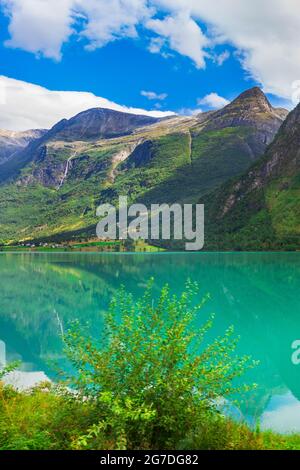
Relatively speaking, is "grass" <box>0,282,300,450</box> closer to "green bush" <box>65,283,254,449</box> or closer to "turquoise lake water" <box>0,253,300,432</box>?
"green bush" <box>65,283,254,449</box>

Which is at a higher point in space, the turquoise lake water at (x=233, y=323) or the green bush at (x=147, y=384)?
the green bush at (x=147, y=384)

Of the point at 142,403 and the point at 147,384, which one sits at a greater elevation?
the point at 147,384

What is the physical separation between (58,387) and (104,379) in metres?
2.19

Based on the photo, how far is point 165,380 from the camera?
9.52 meters

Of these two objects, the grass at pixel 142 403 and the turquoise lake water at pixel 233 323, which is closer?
the grass at pixel 142 403

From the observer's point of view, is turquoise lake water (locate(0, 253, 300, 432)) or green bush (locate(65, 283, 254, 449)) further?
turquoise lake water (locate(0, 253, 300, 432))
